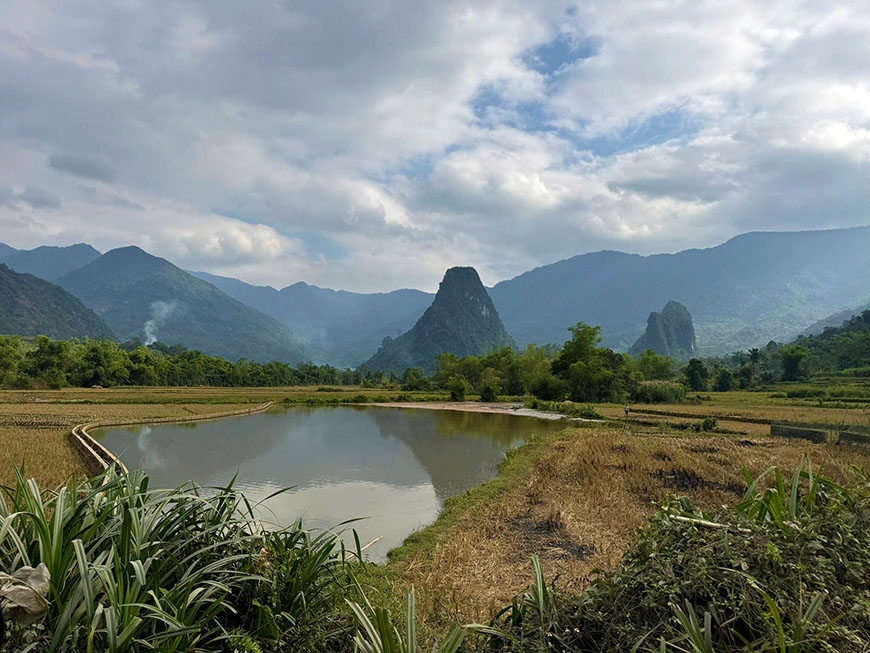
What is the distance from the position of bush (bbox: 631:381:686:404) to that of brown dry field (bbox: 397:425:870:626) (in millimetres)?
20986

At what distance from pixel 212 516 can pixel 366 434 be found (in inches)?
632

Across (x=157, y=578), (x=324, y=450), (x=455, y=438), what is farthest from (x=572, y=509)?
(x=455, y=438)

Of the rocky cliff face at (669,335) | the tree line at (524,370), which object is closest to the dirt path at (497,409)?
the tree line at (524,370)

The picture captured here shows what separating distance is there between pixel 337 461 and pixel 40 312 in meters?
126

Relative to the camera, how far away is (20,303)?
333 feet

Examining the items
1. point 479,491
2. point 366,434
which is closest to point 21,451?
point 366,434

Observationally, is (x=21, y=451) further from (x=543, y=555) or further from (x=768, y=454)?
(x=768, y=454)

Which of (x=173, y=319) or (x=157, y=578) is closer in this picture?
(x=157, y=578)

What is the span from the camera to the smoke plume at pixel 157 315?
155m

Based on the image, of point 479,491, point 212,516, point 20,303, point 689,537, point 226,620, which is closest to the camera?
point 689,537

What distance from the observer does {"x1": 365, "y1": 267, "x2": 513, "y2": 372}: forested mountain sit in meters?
126

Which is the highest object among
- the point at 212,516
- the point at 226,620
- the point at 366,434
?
the point at 212,516

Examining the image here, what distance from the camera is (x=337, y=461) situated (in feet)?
41.1

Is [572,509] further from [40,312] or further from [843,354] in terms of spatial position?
[40,312]
